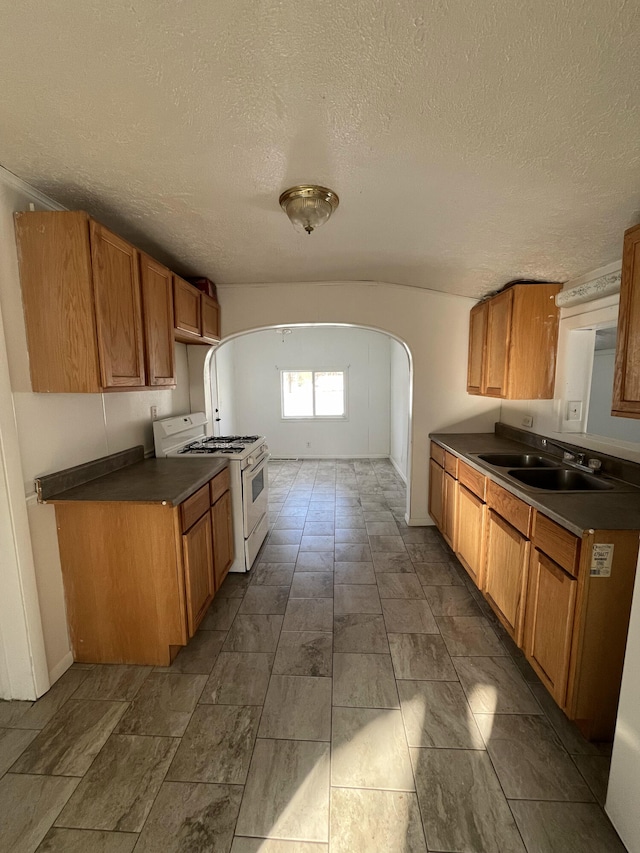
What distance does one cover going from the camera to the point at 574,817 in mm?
1213

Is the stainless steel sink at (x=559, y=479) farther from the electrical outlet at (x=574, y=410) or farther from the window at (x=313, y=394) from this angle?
the window at (x=313, y=394)

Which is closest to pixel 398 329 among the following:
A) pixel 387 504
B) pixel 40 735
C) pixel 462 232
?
pixel 462 232

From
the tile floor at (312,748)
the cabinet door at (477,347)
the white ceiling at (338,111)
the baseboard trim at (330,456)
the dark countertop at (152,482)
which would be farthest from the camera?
the baseboard trim at (330,456)

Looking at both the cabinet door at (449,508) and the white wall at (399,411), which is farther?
the white wall at (399,411)

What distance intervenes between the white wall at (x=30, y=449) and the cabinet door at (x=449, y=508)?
99.2 inches

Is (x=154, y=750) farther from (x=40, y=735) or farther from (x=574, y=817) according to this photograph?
(x=574, y=817)

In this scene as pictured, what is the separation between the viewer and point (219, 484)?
2.44 m

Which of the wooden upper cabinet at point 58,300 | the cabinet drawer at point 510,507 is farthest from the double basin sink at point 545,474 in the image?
the wooden upper cabinet at point 58,300

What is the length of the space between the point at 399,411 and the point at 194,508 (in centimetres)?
437

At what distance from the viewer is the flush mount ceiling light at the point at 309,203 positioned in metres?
1.60

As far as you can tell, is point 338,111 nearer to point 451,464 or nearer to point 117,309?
point 117,309

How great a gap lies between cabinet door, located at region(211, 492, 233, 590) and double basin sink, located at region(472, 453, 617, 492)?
180 cm

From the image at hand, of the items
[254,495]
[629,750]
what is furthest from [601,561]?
[254,495]

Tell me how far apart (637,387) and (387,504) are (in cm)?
310
